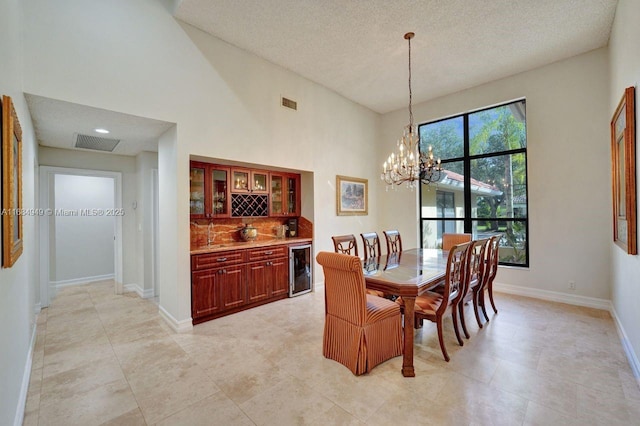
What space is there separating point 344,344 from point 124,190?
4.58m

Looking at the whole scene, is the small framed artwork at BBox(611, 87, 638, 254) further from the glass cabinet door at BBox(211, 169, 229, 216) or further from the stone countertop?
the glass cabinet door at BBox(211, 169, 229, 216)

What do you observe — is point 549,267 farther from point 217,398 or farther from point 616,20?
point 217,398

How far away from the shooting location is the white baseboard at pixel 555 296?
12.3 ft

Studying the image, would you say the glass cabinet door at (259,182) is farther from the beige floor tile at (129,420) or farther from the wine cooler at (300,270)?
the beige floor tile at (129,420)

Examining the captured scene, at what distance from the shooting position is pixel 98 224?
19.7 feet

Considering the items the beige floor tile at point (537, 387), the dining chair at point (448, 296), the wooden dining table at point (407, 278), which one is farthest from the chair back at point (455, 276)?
the beige floor tile at point (537, 387)

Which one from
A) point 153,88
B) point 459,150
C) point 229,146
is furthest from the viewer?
point 459,150

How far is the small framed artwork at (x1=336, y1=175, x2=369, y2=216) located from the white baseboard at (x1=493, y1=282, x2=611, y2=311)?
8.90 feet

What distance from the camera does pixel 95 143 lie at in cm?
396

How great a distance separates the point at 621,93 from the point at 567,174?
4.76 feet

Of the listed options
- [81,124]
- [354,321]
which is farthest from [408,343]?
[81,124]

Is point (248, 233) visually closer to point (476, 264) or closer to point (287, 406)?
point (287, 406)

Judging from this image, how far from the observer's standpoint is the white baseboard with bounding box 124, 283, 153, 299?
452cm

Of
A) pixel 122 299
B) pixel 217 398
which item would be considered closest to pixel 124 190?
pixel 122 299
